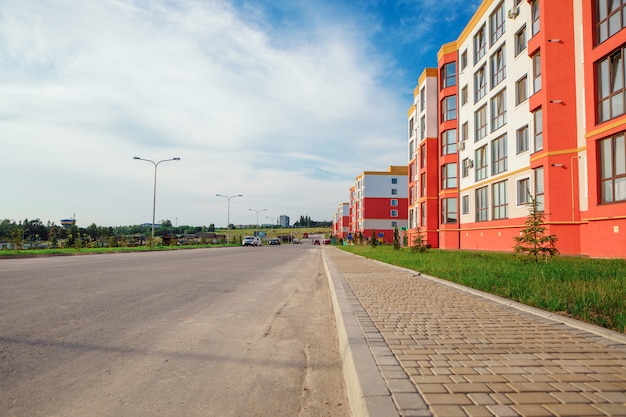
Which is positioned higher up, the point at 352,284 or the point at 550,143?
the point at 550,143

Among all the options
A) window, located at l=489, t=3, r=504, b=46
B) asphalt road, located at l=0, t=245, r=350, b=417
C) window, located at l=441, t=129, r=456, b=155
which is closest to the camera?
asphalt road, located at l=0, t=245, r=350, b=417

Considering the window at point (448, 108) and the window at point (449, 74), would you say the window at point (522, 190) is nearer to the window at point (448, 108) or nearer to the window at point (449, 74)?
the window at point (448, 108)

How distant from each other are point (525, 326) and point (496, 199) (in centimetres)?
2178

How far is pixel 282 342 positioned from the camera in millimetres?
5250

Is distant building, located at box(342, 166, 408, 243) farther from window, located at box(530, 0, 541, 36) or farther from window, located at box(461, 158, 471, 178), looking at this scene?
window, located at box(530, 0, 541, 36)

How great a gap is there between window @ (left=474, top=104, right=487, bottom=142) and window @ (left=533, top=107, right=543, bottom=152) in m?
6.61

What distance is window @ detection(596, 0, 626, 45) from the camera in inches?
560

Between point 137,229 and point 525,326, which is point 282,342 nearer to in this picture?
point 525,326

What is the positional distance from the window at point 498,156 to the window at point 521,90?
97.8 inches

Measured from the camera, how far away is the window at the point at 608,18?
1423cm

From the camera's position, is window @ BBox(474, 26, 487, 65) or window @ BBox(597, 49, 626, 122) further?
window @ BBox(474, 26, 487, 65)

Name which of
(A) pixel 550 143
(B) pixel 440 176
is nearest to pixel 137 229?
(B) pixel 440 176

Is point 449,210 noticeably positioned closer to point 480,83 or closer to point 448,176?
point 448,176

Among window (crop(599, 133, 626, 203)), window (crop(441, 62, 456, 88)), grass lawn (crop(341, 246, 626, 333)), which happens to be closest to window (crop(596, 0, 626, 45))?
window (crop(599, 133, 626, 203))
